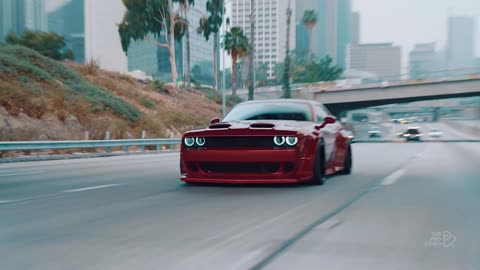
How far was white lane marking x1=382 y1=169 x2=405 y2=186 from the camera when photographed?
981 centimetres

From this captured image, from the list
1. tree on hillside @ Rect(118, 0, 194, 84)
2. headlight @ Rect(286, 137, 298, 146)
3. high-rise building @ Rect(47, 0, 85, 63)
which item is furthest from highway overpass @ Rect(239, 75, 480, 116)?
high-rise building @ Rect(47, 0, 85, 63)

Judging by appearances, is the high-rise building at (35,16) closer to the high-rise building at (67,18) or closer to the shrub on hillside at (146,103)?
the high-rise building at (67,18)

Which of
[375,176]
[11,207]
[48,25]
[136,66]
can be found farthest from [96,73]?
[48,25]

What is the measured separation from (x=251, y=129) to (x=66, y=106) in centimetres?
2215

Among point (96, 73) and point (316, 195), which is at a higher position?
point (96, 73)

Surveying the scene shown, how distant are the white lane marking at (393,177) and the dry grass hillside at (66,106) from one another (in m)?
13.8

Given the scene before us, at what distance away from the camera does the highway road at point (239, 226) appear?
13.9 feet

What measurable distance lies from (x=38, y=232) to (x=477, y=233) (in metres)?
3.58

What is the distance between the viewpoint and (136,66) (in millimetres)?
142875

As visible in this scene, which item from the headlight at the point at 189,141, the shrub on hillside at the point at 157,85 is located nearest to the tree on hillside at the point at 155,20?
the shrub on hillside at the point at 157,85

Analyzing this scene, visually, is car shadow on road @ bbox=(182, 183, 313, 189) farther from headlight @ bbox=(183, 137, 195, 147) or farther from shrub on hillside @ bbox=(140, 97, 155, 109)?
shrub on hillside @ bbox=(140, 97, 155, 109)

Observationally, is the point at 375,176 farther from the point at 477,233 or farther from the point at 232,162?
the point at 477,233

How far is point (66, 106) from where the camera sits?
29.0m

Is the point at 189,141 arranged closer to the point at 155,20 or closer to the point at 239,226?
the point at 239,226
